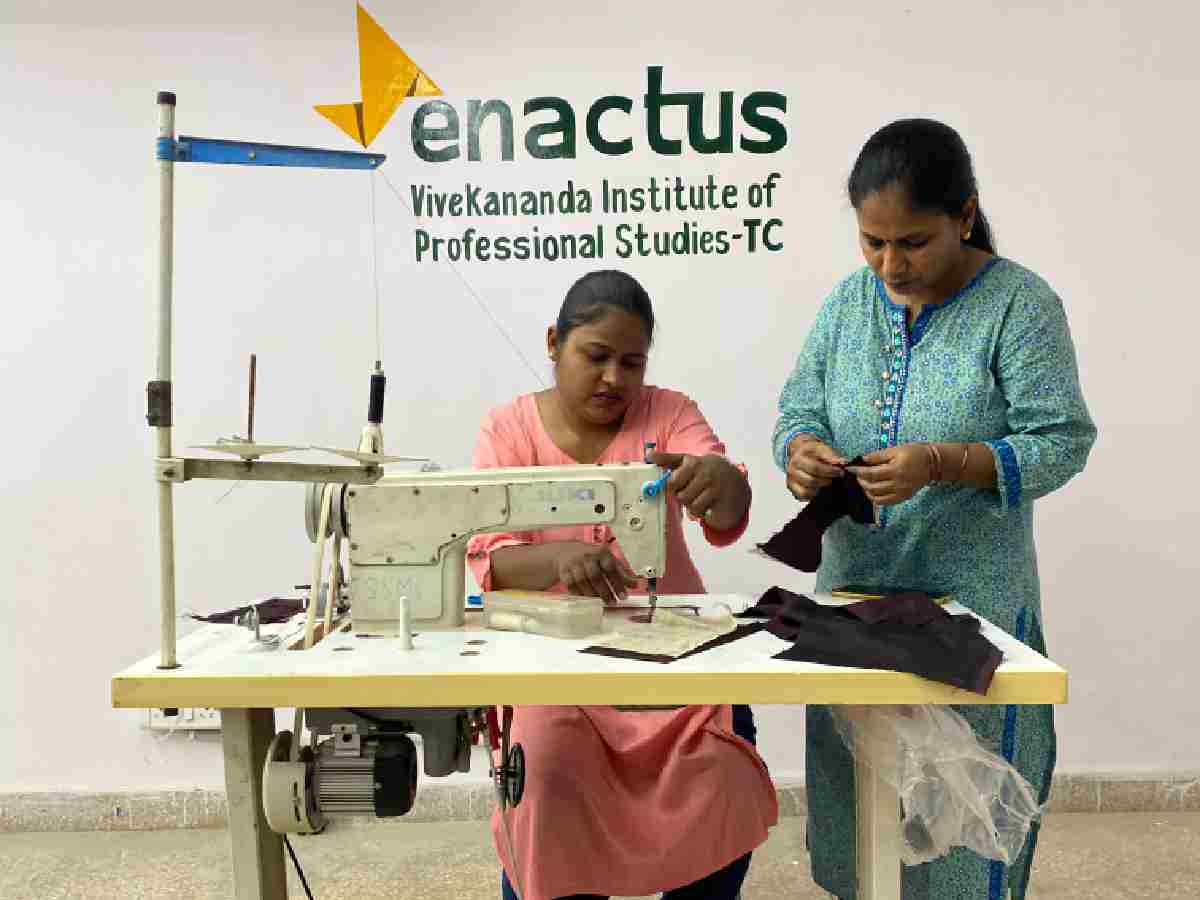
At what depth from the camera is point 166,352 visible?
A: 1600 mm

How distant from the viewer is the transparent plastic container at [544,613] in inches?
68.7

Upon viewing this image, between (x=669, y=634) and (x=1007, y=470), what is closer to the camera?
(x=669, y=634)

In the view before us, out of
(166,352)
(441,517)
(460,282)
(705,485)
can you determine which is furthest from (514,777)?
(460,282)

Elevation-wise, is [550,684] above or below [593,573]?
below

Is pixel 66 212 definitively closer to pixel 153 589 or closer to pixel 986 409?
pixel 153 589

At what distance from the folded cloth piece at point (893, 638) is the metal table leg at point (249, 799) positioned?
0.79 metres

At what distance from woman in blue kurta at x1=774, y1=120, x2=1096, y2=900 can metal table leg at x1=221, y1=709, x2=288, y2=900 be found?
39.7 inches

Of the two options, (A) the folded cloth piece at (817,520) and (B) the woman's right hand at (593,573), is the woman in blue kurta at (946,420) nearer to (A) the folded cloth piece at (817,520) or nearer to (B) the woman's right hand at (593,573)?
(A) the folded cloth piece at (817,520)

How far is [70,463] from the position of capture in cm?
320

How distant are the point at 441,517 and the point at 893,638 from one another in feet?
2.43

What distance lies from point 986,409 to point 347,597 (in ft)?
3.83

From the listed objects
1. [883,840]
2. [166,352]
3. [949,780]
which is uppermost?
[166,352]

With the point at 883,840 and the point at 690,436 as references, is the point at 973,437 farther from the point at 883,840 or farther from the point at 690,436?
the point at 883,840

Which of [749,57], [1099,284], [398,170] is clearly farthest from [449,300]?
[1099,284]
